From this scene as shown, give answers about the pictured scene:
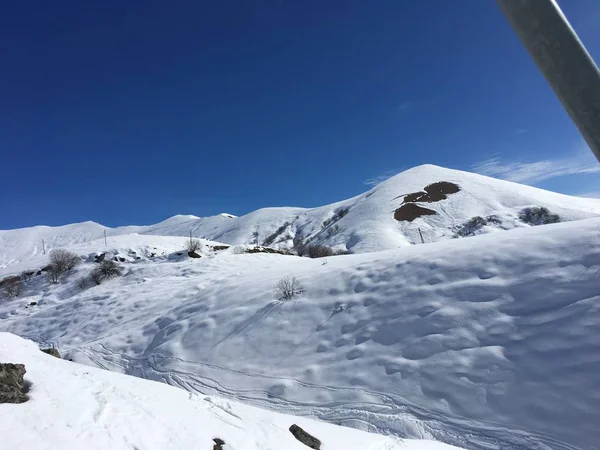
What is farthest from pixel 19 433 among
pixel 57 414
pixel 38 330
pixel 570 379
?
pixel 38 330

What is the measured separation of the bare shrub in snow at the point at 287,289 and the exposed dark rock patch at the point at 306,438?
784cm

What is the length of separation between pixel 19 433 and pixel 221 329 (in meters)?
9.96

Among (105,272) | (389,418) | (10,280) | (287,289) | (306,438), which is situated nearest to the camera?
(306,438)

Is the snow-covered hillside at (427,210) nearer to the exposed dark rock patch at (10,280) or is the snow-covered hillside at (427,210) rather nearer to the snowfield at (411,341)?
the snowfield at (411,341)

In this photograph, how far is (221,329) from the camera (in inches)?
544

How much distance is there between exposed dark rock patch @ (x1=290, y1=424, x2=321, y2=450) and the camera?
606cm

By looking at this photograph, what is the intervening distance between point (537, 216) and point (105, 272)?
205 ft

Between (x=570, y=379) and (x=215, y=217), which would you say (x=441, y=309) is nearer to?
(x=570, y=379)

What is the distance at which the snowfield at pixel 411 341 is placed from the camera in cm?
738

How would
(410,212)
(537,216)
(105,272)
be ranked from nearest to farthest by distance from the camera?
(105,272), (537,216), (410,212)

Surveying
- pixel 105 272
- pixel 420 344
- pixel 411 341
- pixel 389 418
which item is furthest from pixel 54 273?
pixel 389 418

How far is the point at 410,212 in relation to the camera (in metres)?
67.9

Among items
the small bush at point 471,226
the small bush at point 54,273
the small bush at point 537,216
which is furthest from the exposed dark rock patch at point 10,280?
the small bush at point 537,216

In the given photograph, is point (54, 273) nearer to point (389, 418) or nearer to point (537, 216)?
point (389, 418)
